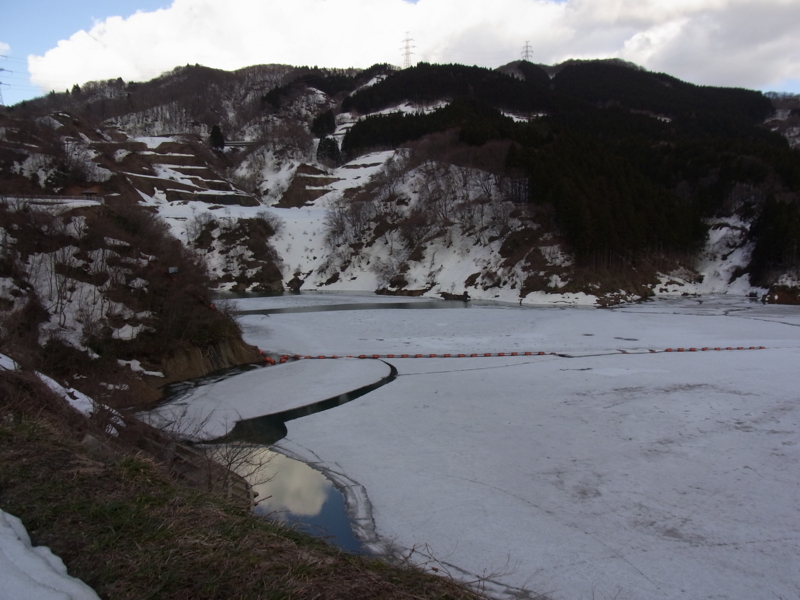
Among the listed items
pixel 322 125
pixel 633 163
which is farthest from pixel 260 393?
pixel 322 125

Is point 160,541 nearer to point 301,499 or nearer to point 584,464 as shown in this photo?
point 301,499

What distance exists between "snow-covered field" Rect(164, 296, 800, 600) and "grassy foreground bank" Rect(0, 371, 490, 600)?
9.15 ft

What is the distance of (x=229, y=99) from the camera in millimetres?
151500

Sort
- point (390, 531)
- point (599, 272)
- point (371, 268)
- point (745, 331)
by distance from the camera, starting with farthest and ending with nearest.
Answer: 1. point (371, 268)
2. point (599, 272)
3. point (745, 331)
4. point (390, 531)

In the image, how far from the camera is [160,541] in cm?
392

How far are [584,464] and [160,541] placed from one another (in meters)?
7.75

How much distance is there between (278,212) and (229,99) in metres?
100

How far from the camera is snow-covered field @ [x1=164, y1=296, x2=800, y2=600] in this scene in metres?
6.45

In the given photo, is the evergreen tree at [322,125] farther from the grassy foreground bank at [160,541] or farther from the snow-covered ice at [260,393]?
the grassy foreground bank at [160,541]

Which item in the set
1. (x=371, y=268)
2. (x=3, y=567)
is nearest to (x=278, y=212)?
(x=371, y=268)

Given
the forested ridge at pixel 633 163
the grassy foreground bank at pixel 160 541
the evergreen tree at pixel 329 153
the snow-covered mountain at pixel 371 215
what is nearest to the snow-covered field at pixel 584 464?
the grassy foreground bank at pixel 160 541

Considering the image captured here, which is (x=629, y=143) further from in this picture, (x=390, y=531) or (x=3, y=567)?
(x=3, y=567)

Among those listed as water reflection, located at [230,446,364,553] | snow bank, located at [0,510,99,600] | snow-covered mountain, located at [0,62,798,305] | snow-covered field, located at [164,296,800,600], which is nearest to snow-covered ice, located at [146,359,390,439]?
snow-covered field, located at [164,296,800,600]

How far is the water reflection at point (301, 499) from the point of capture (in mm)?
7551
